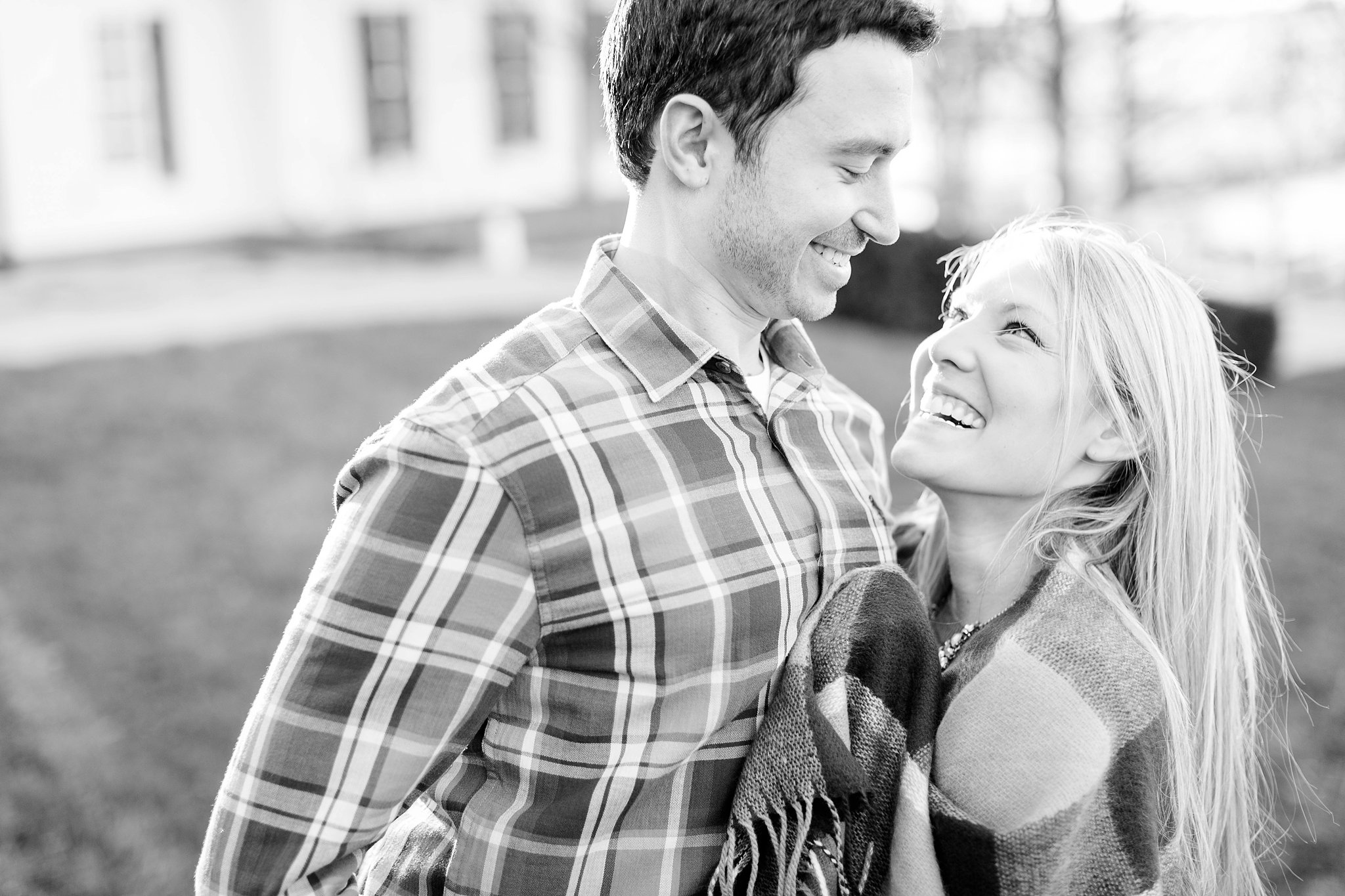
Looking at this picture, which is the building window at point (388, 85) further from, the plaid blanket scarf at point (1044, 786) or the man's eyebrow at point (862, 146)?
the plaid blanket scarf at point (1044, 786)

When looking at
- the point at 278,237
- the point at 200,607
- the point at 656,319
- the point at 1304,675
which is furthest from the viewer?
the point at 278,237

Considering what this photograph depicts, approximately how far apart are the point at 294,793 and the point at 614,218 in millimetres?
15780

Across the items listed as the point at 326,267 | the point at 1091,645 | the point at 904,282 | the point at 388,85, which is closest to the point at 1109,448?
the point at 1091,645

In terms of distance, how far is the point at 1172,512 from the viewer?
2.27m

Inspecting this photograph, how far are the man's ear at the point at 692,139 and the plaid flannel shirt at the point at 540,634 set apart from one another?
0.23 metres

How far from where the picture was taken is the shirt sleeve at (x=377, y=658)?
178cm

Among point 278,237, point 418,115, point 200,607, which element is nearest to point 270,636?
point 200,607

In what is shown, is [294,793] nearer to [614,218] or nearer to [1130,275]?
[1130,275]

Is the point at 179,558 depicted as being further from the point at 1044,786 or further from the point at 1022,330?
the point at 1044,786

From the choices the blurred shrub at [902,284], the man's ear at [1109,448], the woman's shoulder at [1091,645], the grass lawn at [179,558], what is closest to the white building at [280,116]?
the blurred shrub at [902,284]

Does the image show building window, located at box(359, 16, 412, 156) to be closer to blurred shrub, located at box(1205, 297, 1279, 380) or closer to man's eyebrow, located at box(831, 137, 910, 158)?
blurred shrub, located at box(1205, 297, 1279, 380)

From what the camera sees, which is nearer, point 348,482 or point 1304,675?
point 348,482

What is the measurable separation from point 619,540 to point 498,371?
0.34 metres

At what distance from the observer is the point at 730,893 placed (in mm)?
1915
